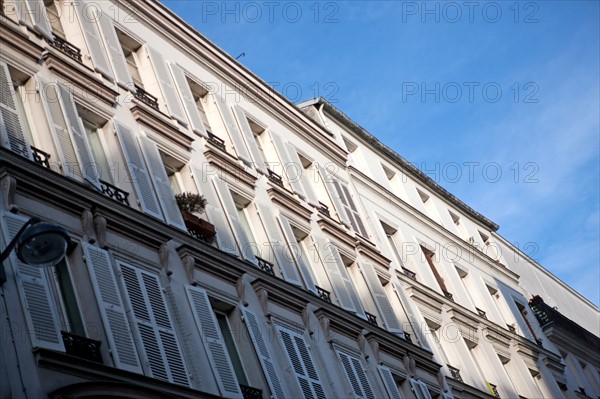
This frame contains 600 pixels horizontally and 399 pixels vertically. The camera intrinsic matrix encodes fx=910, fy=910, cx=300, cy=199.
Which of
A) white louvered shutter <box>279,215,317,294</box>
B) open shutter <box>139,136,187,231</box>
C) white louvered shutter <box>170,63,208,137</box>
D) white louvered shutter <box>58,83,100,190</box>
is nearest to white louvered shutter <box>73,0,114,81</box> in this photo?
open shutter <box>139,136,187,231</box>

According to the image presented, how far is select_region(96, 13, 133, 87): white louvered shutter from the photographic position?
2045cm

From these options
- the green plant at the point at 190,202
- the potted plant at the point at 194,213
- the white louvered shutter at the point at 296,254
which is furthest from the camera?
the white louvered shutter at the point at 296,254

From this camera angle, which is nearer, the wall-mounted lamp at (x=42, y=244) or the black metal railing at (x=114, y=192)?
the wall-mounted lamp at (x=42, y=244)

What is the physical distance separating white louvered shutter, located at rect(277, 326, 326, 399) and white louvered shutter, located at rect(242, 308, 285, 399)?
2.34 ft

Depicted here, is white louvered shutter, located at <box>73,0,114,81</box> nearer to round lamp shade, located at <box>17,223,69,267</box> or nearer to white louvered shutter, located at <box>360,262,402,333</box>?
round lamp shade, located at <box>17,223,69,267</box>

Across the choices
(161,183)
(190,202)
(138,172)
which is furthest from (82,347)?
(190,202)

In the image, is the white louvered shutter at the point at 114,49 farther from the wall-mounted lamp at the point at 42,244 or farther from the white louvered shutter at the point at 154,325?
the wall-mounted lamp at the point at 42,244

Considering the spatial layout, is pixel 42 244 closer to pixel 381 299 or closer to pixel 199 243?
pixel 199 243

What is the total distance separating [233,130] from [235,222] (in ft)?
Result: 13.3

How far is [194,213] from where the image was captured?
65.4 ft

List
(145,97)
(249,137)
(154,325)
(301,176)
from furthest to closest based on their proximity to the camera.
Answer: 1. (301,176)
2. (249,137)
3. (145,97)
4. (154,325)

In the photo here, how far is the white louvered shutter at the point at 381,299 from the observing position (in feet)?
82.6

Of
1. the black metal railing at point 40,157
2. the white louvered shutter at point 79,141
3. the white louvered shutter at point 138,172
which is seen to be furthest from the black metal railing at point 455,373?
the black metal railing at point 40,157

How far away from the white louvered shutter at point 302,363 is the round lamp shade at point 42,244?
8.73m
